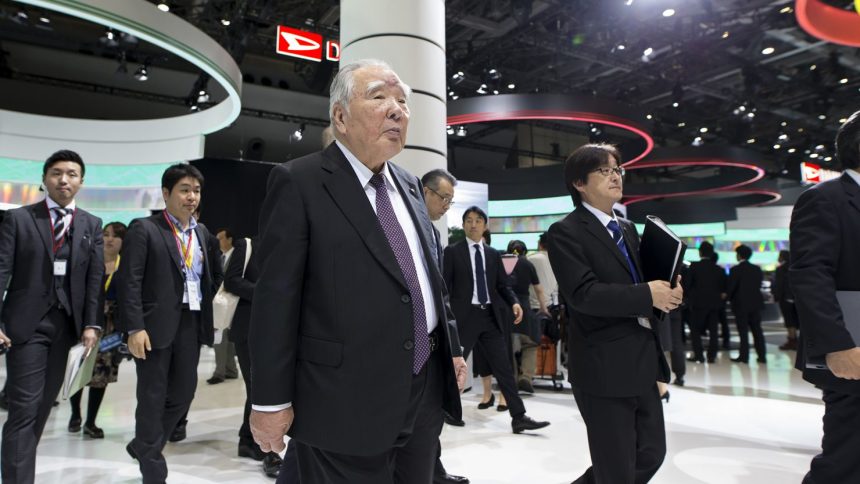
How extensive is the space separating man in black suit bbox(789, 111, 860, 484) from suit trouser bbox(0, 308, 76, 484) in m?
3.10

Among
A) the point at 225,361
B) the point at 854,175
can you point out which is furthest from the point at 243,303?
the point at 225,361

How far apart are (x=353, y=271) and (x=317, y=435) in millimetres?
372

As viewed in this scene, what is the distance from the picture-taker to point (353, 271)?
122cm

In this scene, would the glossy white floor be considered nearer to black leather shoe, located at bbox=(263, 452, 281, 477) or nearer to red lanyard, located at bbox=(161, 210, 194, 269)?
black leather shoe, located at bbox=(263, 452, 281, 477)

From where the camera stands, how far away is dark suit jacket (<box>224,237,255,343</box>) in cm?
301

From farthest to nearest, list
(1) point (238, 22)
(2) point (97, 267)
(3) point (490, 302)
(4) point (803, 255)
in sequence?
1. (1) point (238, 22)
2. (3) point (490, 302)
3. (2) point (97, 267)
4. (4) point (803, 255)

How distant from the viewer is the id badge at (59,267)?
252cm

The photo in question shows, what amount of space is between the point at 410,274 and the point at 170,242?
6.32 feet

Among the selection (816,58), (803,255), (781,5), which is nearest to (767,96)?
(816,58)

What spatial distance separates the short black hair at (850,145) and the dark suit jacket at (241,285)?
273 cm

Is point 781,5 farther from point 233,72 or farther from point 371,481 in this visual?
point 371,481

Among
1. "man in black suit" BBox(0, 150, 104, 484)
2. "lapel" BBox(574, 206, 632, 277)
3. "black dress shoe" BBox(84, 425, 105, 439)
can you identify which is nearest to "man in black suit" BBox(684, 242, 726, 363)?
"lapel" BBox(574, 206, 632, 277)

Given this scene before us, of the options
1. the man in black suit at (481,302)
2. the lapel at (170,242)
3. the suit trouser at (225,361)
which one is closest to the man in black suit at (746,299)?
the man in black suit at (481,302)

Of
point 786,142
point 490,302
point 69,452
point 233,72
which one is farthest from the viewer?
point 786,142
